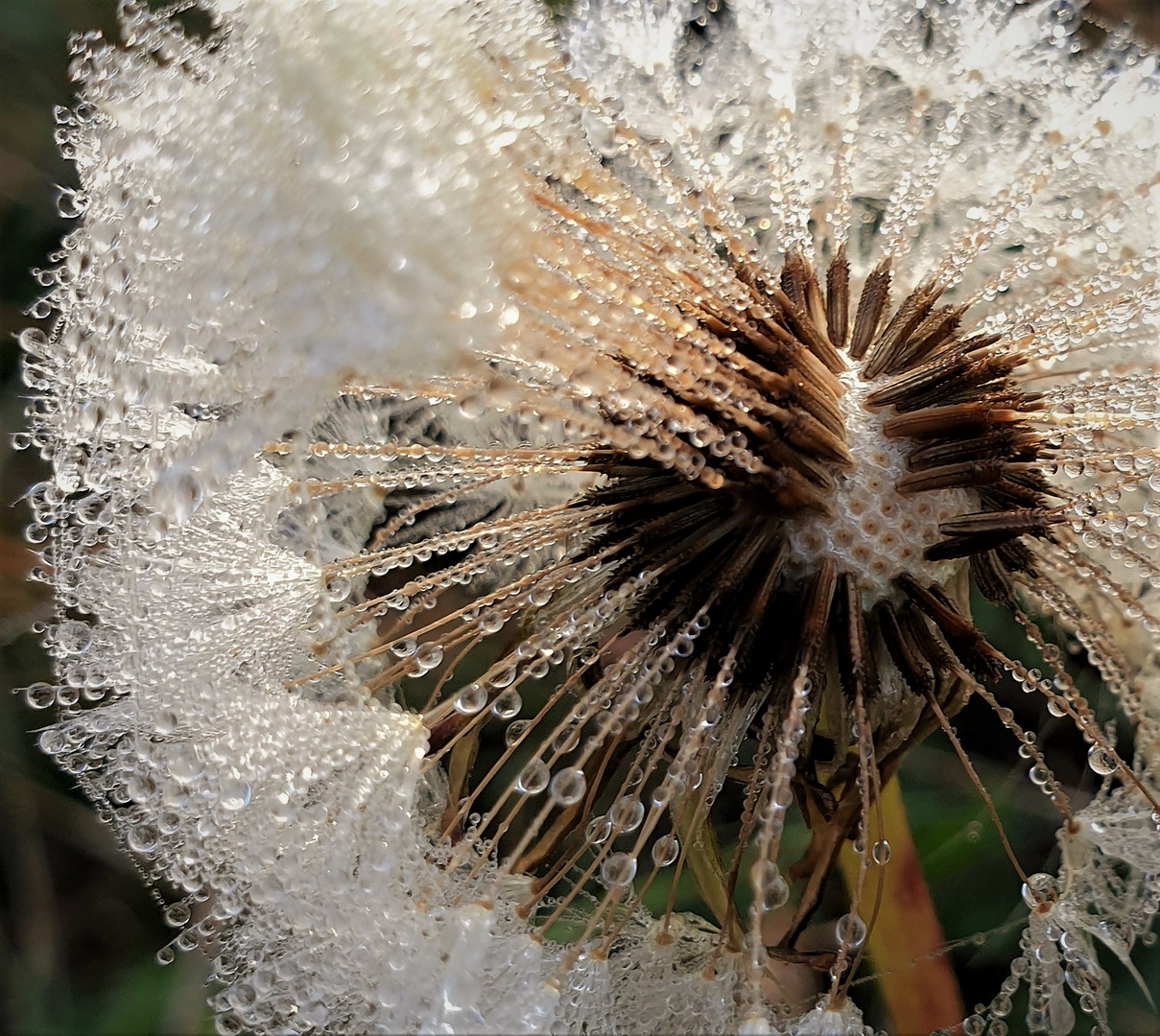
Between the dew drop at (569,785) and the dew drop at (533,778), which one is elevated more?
the dew drop at (533,778)

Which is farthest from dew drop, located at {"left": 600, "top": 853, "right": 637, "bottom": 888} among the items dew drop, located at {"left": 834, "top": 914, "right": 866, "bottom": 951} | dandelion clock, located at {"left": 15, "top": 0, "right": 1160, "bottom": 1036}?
dew drop, located at {"left": 834, "top": 914, "right": 866, "bottom": 951}

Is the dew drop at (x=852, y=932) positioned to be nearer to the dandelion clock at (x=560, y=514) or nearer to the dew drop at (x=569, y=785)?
the dandelion clock at (x=560, y=514)

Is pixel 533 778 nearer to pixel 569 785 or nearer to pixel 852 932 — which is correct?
pixel 569 785

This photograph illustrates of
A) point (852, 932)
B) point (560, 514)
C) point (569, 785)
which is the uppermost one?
point (560, 514)

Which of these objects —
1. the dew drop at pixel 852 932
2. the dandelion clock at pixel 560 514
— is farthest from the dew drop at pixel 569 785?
the dew drop at pixel 852 932

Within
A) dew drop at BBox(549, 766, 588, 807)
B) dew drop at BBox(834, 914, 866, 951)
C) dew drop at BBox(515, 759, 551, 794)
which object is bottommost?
dew drop at BBox(834, 914, 866, 951)

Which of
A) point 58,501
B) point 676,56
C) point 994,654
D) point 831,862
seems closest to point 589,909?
point 831,862

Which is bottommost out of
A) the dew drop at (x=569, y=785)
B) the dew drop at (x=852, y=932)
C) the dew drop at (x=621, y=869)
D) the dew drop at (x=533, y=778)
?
the dew drop at (x=852, y=932)

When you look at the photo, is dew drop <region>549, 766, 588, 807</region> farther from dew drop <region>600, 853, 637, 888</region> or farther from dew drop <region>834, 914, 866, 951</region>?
dew drop <region>834, 914, 866, 951</region>

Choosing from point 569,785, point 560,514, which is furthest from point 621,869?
point 560,514
